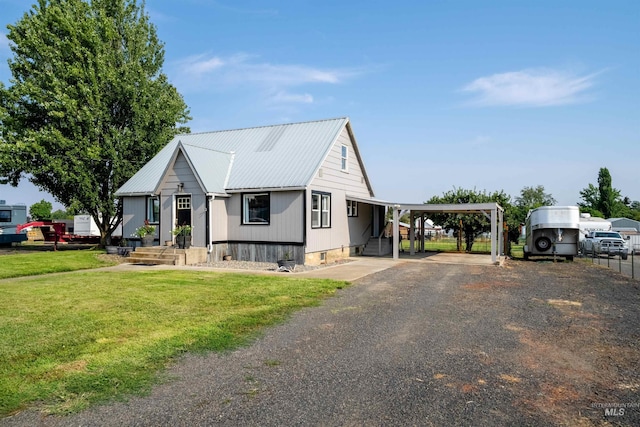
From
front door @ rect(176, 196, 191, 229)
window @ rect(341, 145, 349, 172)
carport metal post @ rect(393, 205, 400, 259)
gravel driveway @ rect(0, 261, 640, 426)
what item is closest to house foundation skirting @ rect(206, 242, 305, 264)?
front door @ rect(176, 196, 191, 229)

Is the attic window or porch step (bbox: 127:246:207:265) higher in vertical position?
the attic window

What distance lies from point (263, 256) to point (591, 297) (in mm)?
12895

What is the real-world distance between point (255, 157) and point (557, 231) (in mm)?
16582

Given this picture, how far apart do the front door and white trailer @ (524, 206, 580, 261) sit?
1828cm

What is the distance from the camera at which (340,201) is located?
74.3 ft

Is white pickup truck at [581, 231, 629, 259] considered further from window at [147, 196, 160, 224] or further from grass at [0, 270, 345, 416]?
window at [147, 196, 160, 224]

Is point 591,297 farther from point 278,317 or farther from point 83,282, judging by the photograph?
point 83,282

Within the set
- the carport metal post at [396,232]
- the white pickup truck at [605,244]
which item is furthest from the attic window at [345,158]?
the white pickup truck at [605,244]

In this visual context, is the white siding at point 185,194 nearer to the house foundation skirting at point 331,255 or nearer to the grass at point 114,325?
the house foundation skirting at point 331,255

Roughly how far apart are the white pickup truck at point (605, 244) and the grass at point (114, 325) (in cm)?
2465

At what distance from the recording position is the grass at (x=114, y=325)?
4988 mm

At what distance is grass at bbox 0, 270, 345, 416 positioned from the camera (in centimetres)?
499

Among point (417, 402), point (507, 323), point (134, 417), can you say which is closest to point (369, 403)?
point (417, 402)

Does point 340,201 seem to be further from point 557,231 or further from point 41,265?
point 41,265
